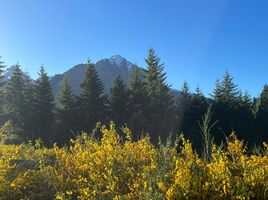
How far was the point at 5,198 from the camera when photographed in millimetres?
6016

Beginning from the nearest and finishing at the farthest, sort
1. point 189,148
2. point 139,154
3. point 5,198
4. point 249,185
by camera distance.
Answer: point 249,185 → point 189,148 → point 5,198 → point 139,154

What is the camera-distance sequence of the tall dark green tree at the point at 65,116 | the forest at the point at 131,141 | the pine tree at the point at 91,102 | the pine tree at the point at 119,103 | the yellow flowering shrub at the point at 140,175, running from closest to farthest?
the yellow flowering shrub at the point at 140,175 < the forest at the point at 131,141 < the tall dark green tree at the point at 65,116 < the pine tree at the point at 91,102 < the pine tree at the point at 119,103

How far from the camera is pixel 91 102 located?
149 ft

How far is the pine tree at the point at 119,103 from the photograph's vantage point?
45.8 metres

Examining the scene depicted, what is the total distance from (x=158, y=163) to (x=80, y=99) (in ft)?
133

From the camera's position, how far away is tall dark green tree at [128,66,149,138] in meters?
42.4

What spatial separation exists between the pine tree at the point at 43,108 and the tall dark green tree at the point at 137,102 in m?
8.96

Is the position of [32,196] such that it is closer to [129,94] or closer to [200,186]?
[200,186]

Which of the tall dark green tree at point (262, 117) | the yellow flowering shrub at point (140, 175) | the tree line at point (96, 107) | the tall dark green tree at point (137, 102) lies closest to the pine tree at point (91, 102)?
the tree line at point (96, 107)

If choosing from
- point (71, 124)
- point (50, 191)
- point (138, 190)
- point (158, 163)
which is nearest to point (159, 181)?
point (138, 190)

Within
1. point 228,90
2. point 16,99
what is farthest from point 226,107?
point 16,99

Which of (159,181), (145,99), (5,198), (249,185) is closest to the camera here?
(249,185)

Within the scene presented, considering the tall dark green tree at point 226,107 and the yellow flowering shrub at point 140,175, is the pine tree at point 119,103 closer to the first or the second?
the tall dark green tree at point 226,107

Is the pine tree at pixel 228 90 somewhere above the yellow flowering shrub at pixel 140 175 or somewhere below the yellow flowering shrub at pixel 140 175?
above
